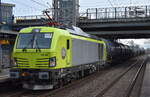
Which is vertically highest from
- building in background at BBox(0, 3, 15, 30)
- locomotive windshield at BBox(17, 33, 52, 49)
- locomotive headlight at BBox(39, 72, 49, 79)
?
building in background at BBox(0, 3, 15, 30)

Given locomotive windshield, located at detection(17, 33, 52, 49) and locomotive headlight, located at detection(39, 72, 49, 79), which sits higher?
locomotive windshield, located at detection(17, 33, 52, 49)

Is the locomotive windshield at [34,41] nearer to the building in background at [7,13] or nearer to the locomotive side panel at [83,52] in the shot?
the locomotive side panel at [83,52]

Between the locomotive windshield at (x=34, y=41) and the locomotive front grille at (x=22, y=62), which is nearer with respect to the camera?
the locomotive front grille at (x=22, y=62)

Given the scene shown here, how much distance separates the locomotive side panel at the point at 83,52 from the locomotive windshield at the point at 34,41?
221cm

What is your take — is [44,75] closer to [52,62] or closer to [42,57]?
[52,62]

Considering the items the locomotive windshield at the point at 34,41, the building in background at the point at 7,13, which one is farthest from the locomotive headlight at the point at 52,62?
the building in background at the point at 7,13

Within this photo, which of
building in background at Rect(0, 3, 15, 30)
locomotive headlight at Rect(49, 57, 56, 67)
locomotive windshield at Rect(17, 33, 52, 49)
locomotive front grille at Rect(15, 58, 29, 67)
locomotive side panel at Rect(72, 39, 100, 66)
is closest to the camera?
locomotive headlight at Rect(49, 57, 56, 67)

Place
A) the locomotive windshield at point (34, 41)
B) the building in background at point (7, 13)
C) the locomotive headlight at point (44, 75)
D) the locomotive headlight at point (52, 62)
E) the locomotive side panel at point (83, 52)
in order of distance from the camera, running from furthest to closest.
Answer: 1. the building in background at point (7, 13)
2. the locomotive side panel at point (83, 52)
3. the locomotive windshield at point (34, 41)
4. the locomotive headlight at point (52, 62)
5. the locomotive headlight at point (44, 75)

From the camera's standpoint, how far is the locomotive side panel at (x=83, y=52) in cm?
1415

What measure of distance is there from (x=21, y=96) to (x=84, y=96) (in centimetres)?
273

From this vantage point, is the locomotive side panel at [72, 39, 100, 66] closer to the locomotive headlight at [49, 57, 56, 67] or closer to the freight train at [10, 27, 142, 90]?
the freight train at [10, 27, 142, 90]

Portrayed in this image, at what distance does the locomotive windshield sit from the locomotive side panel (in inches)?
87.0

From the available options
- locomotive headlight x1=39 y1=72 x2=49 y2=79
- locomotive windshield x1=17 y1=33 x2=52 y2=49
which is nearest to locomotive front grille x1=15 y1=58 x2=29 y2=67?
locomotive windshield x1=17 y1=33 x2=52 y2=49

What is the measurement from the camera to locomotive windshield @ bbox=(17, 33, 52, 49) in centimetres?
1184
